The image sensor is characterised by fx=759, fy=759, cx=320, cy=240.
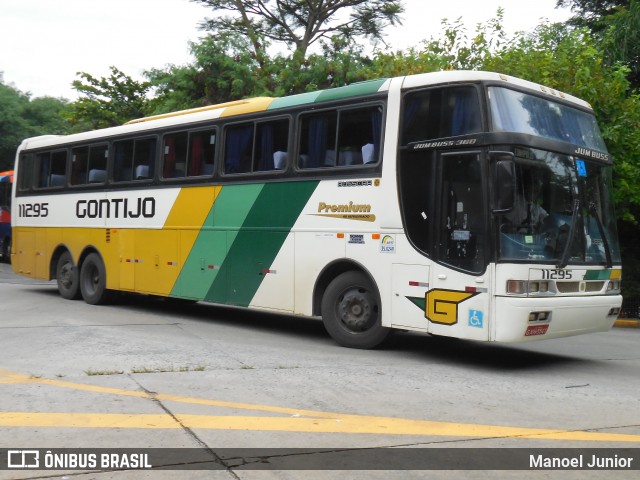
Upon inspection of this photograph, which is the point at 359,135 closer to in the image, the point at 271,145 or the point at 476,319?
the point at 271,145

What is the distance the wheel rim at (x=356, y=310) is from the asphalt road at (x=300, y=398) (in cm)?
34

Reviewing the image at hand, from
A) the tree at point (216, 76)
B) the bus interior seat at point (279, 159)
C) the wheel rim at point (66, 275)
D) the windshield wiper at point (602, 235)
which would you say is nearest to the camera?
the windshield wiper at point (602, 235)

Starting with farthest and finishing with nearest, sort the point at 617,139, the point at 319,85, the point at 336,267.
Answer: the point at 319,85, the point at 617,139, the point at 336,267

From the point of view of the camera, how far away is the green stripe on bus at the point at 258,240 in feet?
34.8

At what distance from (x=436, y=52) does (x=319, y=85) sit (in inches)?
199

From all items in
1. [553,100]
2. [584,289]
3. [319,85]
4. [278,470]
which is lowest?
[278,470]

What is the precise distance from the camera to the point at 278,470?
15.4ft

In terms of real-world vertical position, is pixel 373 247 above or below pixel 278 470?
above

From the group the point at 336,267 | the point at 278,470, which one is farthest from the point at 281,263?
the point at 278,470

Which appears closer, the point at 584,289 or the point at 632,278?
the point at 584,289

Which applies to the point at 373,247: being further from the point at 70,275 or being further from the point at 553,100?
the point at 70,275

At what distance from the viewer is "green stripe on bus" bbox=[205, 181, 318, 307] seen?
1061 cm

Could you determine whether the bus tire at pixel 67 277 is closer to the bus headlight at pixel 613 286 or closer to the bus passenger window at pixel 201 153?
the bus passenger window at pixel 201 153

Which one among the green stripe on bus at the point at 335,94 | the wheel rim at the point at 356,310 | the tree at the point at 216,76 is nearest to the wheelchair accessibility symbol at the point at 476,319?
the wheel rim at the point at 356,310
